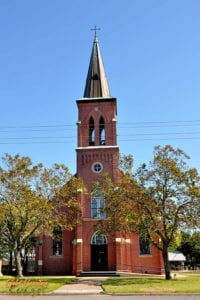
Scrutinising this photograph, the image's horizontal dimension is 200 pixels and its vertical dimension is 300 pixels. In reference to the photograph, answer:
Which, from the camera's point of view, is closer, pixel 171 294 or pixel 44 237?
pixel 171 294

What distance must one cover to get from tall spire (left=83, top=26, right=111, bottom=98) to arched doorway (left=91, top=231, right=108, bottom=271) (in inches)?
602

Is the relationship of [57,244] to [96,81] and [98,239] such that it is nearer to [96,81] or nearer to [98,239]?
[98,239]

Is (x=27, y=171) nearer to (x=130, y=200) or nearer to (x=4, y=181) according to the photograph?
(x=4, y=181)

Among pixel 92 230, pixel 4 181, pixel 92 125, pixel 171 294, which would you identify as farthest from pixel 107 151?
pixel 171 294

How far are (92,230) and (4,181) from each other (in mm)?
11712

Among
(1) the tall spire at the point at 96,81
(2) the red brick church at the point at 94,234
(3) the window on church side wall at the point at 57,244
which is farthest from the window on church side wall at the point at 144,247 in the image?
(1) the tall spire at the point at 96,81

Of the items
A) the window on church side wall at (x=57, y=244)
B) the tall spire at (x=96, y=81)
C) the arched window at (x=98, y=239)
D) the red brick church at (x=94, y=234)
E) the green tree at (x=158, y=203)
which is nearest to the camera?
the green tree at (x=158, y=203)

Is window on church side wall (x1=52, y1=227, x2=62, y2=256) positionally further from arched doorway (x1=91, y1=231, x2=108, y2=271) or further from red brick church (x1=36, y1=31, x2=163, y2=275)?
arched doorway (x1=91, y1=231, x2=108, y2=271)

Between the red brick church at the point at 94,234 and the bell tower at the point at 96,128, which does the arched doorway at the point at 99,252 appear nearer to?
the red brick church at the point at 94,234

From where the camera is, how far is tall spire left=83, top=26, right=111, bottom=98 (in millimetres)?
39500

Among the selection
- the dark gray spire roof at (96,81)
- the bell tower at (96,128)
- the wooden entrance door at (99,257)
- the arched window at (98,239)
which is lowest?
the wooden entrance door at (99,257)

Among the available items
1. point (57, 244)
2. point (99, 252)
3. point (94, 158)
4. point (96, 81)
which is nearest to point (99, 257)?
point (99, 252)

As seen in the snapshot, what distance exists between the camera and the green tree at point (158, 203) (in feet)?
80.6

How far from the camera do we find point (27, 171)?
2634 cm
